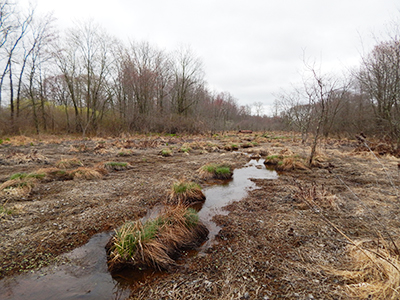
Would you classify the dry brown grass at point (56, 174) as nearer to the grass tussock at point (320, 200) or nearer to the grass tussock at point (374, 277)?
the grass tussock at point (320, 200)

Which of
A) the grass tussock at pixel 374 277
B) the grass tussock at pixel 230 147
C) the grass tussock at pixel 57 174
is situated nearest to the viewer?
the grass tussock at pixel 374 277

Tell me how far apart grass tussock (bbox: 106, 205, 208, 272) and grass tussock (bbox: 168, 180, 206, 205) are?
4.16 ft

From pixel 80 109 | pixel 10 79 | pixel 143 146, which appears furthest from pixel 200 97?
pixel 10 79

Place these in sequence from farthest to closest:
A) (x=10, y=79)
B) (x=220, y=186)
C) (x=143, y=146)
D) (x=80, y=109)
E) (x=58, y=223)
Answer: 1. (x=80, y=109)
2. (x=10, y=79)
3. (x=143, y=146)
4. (x=220, y=186)
5. (x=58, y=223)

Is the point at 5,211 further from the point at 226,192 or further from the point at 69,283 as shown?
the point at 226,192

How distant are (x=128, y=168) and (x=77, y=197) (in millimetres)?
3334

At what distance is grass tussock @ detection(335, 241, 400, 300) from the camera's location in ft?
6.00

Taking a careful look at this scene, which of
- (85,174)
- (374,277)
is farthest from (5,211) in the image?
(374,277)

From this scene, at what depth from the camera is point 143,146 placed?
14.0 meters

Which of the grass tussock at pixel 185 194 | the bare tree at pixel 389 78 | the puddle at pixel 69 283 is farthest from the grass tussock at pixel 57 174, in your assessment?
the bare tree at pixel 389 78

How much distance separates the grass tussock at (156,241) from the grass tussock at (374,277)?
2.09 m

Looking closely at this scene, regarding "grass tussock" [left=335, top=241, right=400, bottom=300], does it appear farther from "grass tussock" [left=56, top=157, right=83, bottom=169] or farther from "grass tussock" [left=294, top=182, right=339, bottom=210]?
"grass tussock" [left=56, top=157, right=83, bottom=169]

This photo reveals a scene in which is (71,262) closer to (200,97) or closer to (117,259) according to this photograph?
(117,259)

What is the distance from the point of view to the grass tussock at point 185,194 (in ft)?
16.0
